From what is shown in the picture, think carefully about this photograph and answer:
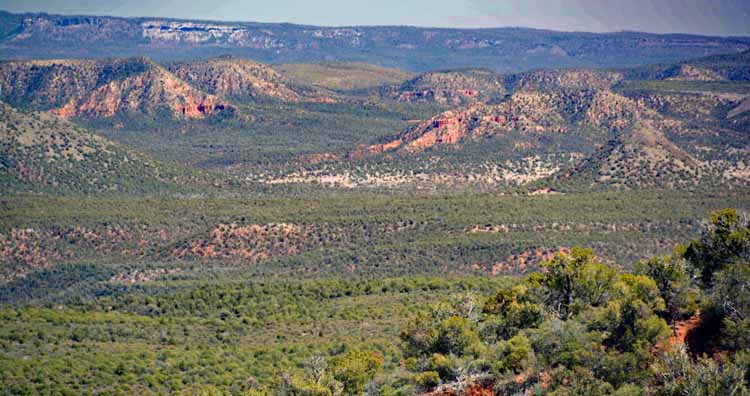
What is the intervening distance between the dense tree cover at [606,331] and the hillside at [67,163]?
84.7 meters

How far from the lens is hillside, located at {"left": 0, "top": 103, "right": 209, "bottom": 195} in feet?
408

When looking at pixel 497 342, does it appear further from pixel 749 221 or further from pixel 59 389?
pixel 59 389

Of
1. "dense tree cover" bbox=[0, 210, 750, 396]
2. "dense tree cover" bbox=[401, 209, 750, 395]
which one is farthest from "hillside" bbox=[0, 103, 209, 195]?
"dense tree cover" bbox=[401, 209, 750, 395]

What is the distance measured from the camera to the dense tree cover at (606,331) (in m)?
36.9

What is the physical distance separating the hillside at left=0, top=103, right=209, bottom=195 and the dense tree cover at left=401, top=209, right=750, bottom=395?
84696mm

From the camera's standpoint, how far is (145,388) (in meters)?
51.6

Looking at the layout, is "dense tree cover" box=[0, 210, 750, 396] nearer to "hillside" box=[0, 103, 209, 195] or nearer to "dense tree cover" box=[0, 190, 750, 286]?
"dense tree cover" box=[0, 190, 750, 286]

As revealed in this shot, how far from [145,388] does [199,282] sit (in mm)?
34274

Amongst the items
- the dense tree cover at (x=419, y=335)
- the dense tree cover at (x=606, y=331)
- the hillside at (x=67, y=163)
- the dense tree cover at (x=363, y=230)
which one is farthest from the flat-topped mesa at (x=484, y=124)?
the dense tree cover at (x=606, y=331)

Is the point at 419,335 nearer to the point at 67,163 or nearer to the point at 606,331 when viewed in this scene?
the point at 606,331

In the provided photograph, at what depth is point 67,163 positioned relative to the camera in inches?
5089

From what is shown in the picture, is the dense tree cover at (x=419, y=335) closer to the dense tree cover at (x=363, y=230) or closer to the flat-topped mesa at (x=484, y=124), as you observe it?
the dense tree cover at (x=363, y=230)

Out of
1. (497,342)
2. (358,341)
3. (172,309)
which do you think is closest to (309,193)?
(172,309)

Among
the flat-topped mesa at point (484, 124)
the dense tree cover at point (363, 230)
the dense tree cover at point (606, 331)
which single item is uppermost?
the dense tree cover at point (606, 331)
